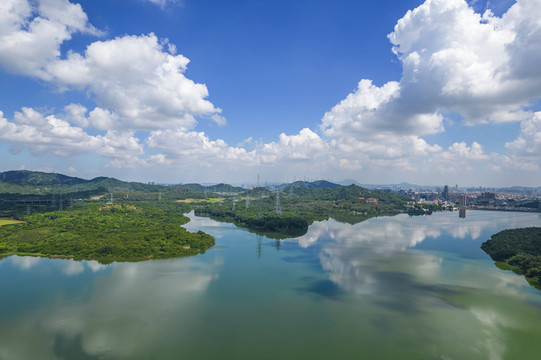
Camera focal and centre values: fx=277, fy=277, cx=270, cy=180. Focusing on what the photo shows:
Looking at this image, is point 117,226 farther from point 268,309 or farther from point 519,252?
point 519,252

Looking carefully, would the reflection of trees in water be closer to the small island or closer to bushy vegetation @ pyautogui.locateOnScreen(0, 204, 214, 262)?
the small island

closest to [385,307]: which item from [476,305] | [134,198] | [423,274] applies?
[476,305]

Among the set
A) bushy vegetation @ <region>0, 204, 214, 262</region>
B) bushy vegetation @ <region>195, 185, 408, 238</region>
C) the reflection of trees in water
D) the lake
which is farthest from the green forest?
the reflection of trees in water

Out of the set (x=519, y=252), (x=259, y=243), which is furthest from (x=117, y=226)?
(x=519, y=252)

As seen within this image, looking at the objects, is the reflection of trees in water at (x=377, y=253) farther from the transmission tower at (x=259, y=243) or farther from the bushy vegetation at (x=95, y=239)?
the bushy vegetation at (x=95, y=239)

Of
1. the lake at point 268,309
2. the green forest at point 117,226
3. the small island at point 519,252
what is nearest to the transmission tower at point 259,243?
the lake at point 268,309

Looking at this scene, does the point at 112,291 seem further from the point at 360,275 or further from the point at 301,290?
the point at 360,275
